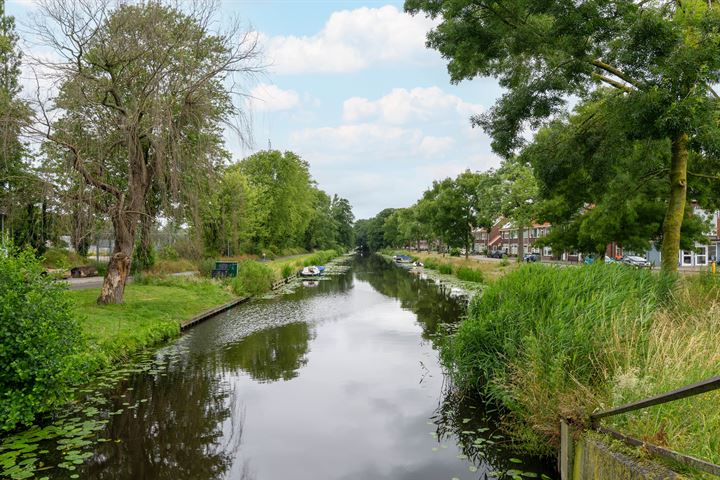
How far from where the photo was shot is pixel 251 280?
29219 millimetres

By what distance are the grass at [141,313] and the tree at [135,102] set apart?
131 centimetres

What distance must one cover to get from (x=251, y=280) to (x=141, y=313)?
12.6 metres

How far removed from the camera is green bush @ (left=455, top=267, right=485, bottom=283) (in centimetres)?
3474

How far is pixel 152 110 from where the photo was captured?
1467 cm

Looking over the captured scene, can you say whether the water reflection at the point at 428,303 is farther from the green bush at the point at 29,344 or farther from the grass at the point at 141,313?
the green bush at the point at 29,344

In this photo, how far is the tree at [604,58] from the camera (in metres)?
9.65

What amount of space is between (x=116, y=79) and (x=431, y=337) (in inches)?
555

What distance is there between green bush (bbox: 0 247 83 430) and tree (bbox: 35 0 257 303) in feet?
25.4

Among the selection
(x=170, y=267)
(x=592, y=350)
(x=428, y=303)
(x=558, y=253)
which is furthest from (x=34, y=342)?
(x=558, y=253)

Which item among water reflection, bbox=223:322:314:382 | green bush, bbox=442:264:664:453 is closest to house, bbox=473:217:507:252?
water reflection, bbox=223:322:314:382

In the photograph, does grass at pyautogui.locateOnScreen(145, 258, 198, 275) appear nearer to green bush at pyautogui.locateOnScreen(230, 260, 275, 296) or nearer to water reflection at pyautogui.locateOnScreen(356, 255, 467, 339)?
green bush at pyautogui.locateOnScreen(230, 260, 275, 296)

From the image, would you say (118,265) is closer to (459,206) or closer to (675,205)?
(675,205)

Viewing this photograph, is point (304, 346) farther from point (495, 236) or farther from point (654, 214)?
point (495, 236)

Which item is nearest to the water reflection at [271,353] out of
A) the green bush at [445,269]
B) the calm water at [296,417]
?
the calm water at [296,417]
